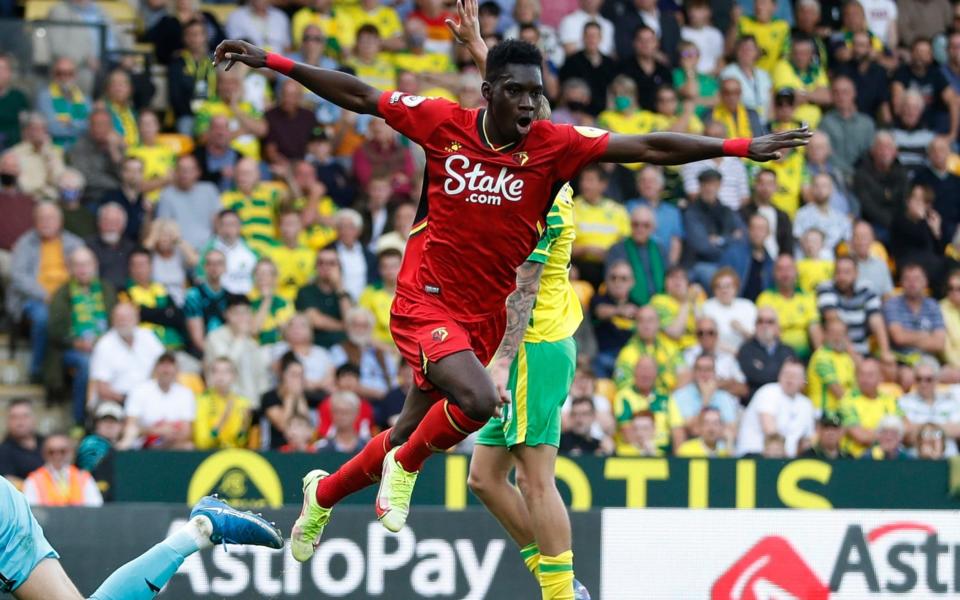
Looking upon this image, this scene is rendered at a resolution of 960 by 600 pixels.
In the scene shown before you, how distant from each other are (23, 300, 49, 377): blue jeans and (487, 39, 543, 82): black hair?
6639mm

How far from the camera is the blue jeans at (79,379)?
44.3 feet

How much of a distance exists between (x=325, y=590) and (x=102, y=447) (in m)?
3.18

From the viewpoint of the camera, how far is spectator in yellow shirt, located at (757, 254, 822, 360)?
1507 cm

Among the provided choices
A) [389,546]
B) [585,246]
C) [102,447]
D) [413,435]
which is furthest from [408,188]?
[413,435]

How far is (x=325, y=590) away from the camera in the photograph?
9805 mm

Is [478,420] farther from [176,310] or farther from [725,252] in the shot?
[725,252]

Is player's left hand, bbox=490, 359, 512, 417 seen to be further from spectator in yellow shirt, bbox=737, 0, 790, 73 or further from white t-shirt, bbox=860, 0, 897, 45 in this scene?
white t-shirt, bbox=860, 0, 897, 45

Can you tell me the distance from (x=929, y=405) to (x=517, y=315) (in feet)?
23.0

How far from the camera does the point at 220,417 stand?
13.1 meters

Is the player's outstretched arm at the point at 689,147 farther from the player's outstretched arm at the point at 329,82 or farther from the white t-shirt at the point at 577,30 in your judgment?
the white t-shirt at the point at 577,30

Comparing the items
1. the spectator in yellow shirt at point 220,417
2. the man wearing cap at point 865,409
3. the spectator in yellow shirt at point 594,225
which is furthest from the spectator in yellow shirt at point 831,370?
the spectator in yellow shirt at point 220,417

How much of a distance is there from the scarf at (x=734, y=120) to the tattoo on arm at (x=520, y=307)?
7.99m

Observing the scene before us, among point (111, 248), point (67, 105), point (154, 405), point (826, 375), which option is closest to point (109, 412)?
point (154, 405)

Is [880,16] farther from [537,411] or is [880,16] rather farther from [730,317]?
[537,411]
